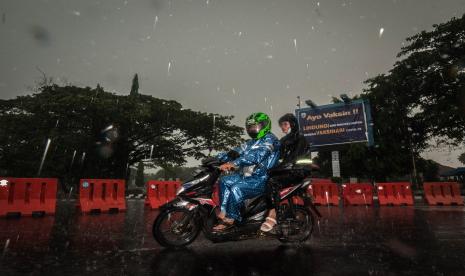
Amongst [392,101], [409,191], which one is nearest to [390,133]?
[392,101]

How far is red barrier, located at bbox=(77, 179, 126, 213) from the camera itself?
9.56 metres

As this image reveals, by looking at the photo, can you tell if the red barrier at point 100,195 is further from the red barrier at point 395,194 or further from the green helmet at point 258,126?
the red barrier at point 395,194

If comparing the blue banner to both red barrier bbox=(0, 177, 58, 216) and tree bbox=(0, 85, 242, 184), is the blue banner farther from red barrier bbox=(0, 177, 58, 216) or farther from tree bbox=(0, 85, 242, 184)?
red barrier bbox=(0, 177, 58, 216)

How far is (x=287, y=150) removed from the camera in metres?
5.25

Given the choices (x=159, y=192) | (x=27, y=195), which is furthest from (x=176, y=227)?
(x=159, y=192)

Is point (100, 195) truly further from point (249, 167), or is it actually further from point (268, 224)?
point (268, 224)

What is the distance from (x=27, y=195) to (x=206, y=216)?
6784mm

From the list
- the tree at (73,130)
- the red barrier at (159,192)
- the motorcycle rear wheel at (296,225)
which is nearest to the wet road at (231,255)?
the motorcycle rear wheel at (296,225)

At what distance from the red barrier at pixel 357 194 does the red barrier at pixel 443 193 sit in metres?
2.66

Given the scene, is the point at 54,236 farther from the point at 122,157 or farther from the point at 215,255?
the point at 122,157

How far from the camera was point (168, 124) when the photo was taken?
30.1m

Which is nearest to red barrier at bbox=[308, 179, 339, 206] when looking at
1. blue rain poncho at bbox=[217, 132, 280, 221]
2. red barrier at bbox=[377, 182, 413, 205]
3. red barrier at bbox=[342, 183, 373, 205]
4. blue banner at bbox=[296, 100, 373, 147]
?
red barrier at bbox=[342, 183, 373, 205]

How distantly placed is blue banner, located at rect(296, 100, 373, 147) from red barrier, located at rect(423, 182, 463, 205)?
5.95 m

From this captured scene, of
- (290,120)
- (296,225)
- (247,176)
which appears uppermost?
(290,120)
